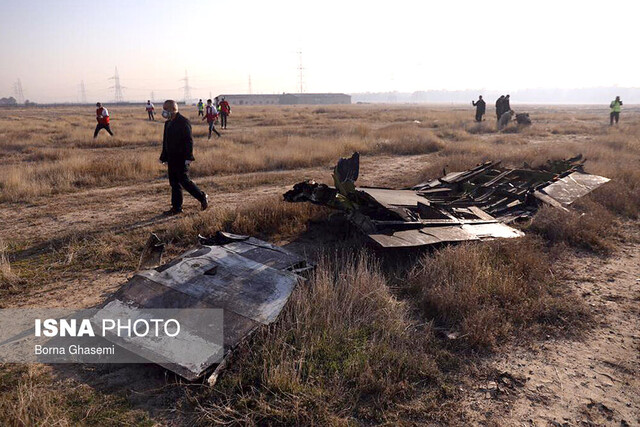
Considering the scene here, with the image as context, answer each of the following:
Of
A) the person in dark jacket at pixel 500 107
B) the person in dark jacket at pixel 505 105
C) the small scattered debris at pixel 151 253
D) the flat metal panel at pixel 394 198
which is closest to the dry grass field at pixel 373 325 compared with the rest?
the small scattered debris at pixel 151 253

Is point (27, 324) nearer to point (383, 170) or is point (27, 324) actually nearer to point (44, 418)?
point (44, 418)

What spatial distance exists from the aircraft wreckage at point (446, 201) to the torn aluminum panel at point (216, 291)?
4.71 feet

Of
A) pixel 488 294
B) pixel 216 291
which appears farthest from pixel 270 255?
pixel 488 294

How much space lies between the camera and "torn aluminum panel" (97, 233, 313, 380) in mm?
3354

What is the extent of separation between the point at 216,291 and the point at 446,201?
4.92 metres

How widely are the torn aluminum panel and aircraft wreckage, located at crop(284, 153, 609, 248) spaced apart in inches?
56.5

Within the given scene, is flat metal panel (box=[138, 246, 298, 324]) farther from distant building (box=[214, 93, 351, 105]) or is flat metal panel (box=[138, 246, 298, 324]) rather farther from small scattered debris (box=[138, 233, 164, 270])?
distant building (box=[214, 93, 351, 105])

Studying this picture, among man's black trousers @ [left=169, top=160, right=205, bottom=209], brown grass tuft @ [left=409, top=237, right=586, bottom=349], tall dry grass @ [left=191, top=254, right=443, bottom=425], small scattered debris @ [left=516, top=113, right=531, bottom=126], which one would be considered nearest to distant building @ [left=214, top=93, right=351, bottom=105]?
small scattered debris @ [left=516, top=113, right=531, bottom=126]

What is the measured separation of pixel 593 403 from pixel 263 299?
2.84 m

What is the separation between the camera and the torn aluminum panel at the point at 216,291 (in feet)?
11.0

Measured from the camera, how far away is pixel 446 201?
740cm

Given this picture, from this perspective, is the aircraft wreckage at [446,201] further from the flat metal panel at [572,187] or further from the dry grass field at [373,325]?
the dry grass field at [373,325]

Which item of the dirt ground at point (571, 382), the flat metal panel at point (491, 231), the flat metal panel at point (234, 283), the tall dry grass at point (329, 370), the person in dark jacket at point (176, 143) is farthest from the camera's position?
the person in dark jacket at point (176, 143)

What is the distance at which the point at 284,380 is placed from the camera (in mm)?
3062
